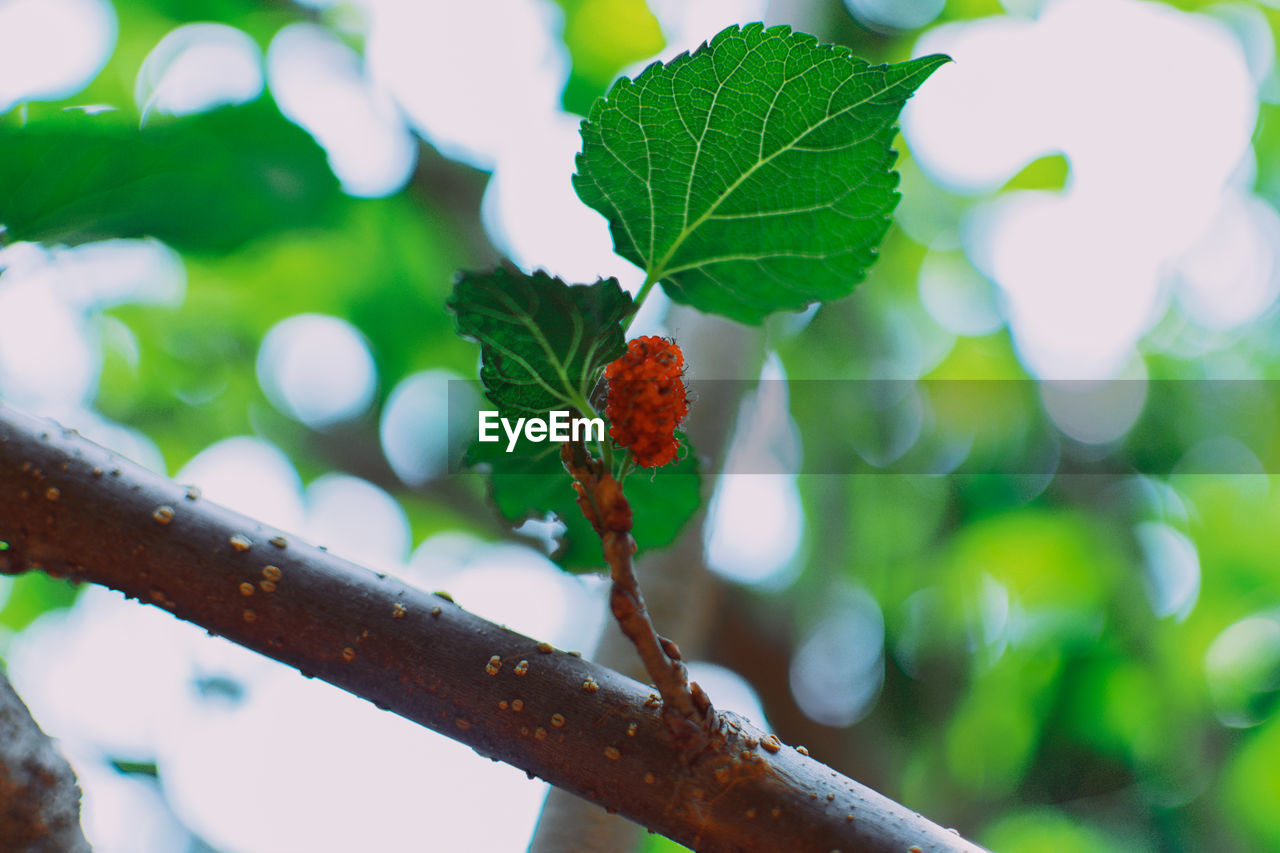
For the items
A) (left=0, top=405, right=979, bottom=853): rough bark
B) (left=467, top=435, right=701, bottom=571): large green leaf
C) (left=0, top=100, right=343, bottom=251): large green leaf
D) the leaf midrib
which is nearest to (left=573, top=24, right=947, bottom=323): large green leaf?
the leaf midrib

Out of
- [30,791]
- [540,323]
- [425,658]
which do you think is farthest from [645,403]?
[30,791]

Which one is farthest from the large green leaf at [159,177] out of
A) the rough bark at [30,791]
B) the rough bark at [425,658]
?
the rough bark at [30,791]

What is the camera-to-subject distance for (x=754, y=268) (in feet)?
1.40

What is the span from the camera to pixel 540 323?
1.17ft

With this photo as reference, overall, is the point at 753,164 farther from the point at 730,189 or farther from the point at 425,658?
the point at 425,658

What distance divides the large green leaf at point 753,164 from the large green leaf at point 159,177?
1.04 feet

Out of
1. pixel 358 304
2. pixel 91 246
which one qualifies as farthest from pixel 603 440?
pixel 358 304

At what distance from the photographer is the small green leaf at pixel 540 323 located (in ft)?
1.16

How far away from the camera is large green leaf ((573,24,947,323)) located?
0.36m

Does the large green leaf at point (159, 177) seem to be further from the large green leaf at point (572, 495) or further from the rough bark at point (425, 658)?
the large green leaf at point (572, 495)

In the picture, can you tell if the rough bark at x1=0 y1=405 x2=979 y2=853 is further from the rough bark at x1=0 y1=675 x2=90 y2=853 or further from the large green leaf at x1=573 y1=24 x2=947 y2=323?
the large green leaf at x1=573 y1=24 x2=947 y2=323

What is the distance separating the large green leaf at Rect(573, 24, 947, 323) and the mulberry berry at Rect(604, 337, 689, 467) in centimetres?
8

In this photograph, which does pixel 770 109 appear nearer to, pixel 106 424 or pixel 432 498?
pixel 432 498

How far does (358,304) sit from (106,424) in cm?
56
